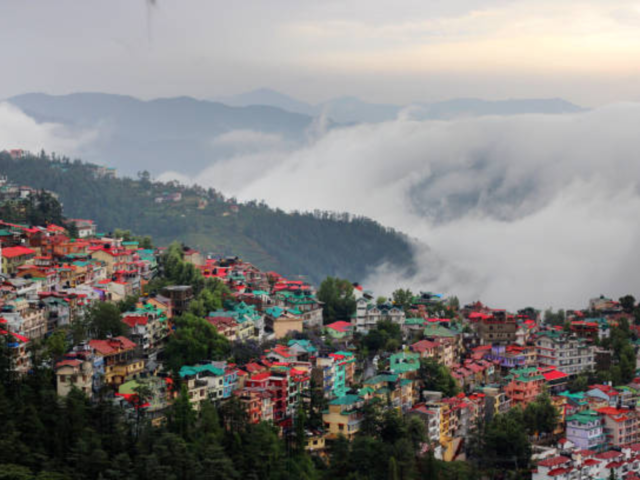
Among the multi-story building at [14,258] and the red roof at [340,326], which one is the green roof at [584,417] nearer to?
the red roof at [340,326]

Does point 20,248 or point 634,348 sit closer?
point 20,248

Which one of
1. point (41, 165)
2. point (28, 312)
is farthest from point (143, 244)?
point (41, 165)

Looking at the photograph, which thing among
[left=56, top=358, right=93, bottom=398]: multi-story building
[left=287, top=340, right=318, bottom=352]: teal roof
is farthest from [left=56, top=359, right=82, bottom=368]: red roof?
[left=287, top=340, right=318, bottom=352]: teal roof

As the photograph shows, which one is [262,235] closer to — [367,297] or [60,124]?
Answer: [367,297]

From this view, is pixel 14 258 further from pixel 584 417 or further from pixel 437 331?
pixel 584 417

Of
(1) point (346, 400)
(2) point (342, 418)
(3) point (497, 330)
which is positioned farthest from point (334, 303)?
(2) point (342, 418)
